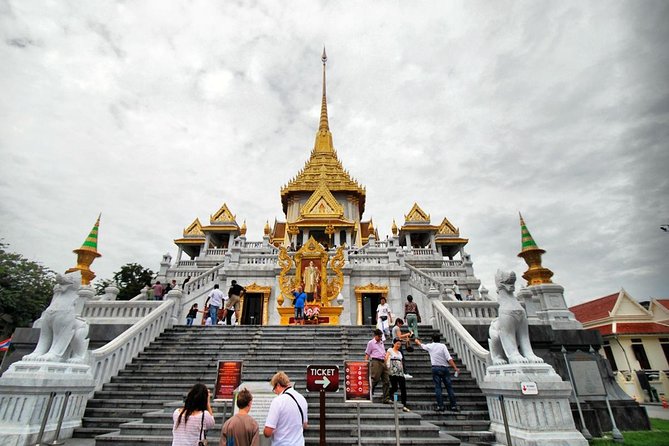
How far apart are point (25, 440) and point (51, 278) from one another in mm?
27618

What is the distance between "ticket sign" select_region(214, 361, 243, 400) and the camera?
482cm

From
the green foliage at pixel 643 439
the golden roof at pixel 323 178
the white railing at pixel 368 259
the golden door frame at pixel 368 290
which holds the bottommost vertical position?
the green foliage at pixel 643 439

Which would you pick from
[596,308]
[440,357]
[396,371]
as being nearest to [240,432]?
[396,371]

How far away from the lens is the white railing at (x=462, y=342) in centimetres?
785

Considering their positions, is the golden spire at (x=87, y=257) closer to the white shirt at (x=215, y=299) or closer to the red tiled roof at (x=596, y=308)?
the white shirt at (x=215, y=299)

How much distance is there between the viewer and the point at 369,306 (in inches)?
664

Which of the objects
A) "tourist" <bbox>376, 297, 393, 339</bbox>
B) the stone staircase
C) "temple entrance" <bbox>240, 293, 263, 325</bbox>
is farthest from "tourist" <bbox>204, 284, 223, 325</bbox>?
"tourist" <bbox>376, 297, 393, 339</bbox>

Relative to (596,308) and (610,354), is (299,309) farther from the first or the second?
(596,308)

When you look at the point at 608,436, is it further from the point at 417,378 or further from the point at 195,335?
the point at 195,335

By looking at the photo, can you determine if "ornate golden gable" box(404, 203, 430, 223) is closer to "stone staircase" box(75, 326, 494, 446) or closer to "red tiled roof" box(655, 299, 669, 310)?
"red tiled roof" box(655, 299, 669, 310)

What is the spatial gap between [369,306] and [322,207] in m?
13.7

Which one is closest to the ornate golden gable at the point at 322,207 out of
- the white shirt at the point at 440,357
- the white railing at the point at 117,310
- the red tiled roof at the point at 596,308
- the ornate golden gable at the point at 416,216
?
the ornate golden gable at the point at 416,216

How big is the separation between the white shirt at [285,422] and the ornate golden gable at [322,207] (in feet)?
80.8

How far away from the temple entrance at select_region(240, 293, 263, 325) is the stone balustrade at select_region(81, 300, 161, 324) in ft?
18.8
